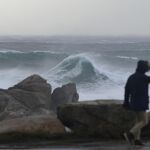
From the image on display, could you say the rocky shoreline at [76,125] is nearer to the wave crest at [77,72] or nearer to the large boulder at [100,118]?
the large boulder at [100,118]

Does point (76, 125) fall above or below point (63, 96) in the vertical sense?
above

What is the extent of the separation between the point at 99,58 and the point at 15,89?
2838 centimetres

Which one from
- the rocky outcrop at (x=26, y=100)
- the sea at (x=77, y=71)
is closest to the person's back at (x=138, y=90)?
the rocky outcrop at (x=26, y=100)

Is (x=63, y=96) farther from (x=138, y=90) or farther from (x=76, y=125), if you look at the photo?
(x=138, y=90)

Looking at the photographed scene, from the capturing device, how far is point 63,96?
24391 mm

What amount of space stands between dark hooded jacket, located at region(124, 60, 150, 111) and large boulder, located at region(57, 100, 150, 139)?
1346mm

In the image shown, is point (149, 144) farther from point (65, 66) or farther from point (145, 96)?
point (65, 66)

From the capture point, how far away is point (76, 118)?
42.4 ft

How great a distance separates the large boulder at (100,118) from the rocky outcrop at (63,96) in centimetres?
1080

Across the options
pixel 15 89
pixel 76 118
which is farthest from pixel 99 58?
pixel 76 118

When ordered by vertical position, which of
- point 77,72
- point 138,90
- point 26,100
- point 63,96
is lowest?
point 77,72

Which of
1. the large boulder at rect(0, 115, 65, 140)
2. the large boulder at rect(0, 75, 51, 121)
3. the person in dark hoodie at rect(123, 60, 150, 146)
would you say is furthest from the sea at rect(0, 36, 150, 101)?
the person in dark hoodie at rect(123, 60, 150, 146)

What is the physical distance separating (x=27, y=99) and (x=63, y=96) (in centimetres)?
208

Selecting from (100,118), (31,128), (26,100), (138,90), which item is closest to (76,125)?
(100,118)
